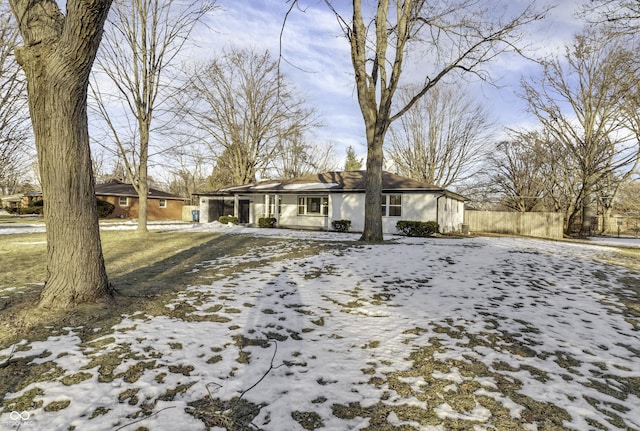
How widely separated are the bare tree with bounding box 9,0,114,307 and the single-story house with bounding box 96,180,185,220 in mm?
32306

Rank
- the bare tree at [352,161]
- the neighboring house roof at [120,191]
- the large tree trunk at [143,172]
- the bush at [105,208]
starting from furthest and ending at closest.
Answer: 1. the bare tree at [352,161]
2. the neighboring house roof at [120,191]
3. the bush at [105,208]
4. the large tree trunk at [143,172]

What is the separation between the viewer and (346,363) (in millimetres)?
3221

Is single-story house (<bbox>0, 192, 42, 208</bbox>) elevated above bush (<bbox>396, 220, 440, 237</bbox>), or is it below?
above

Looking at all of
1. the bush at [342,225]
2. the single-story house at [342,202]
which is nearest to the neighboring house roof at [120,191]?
the single-story house at [342,202]

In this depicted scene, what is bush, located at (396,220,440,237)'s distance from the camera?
16.5 metres

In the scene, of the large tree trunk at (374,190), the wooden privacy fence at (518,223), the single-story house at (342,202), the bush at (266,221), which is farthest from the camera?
the wooden privacy fence at (518,223)

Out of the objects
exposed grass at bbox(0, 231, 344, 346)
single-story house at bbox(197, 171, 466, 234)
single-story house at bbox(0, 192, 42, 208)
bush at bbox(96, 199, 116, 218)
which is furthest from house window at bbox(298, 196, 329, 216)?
single-story house at bbox(0, 192, 42, 208)

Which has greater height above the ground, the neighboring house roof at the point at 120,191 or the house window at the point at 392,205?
the neighboring house roof at the point at 120,191

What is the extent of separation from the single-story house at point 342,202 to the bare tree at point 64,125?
1568 cm

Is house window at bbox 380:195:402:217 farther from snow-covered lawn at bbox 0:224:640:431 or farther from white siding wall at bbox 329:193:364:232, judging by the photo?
snow-covered lawn at bbox 0:224:640:431

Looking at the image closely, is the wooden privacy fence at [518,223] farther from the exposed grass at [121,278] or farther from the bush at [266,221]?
the exposed grass at [121,278]

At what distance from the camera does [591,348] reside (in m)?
3.70

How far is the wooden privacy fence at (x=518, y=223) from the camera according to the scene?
71.9ft

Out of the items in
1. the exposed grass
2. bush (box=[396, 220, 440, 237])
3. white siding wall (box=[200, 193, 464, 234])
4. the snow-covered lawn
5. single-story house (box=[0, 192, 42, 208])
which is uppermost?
single-story house (box=[0, 192, 42, 208])
